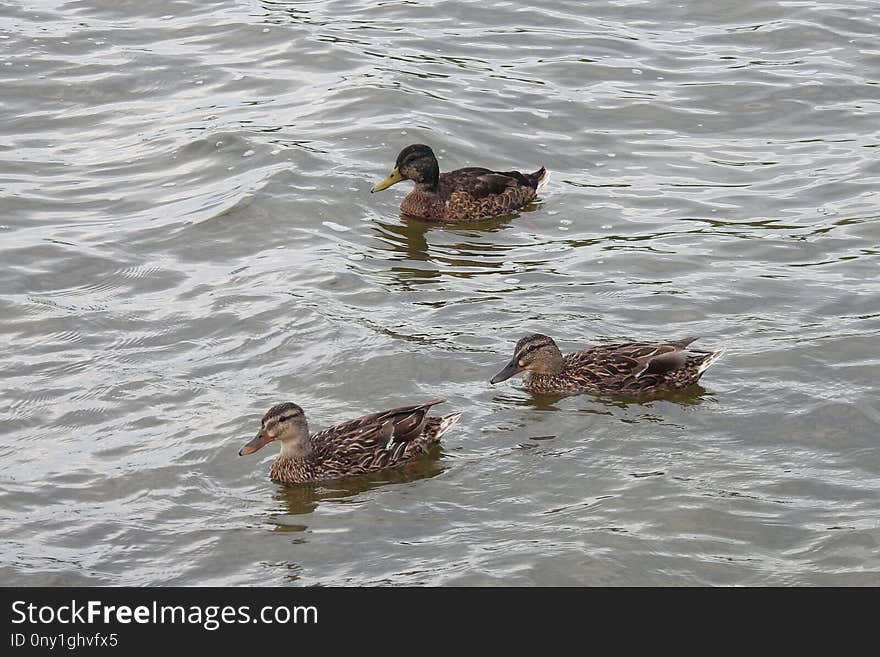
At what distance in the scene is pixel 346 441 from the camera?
11.1 m

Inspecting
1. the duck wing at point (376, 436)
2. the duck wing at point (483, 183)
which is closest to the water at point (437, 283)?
the duck wing at point (376, 436)

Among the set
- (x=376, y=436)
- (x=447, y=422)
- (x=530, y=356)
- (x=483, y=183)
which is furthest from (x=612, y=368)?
(x=483, y=183)

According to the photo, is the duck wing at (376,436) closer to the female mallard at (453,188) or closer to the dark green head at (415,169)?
the female mallard at (453,188)

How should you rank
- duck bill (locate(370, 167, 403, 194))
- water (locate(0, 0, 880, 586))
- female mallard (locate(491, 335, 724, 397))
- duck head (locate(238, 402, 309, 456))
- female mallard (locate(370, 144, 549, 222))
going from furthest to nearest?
duck bill (locate(370, 167, 403, 194)) < female mallard (locate(370, 144, 549, 222)) < female mallard (locate(491, 335, 724, 397)) < duck head (locate(238, 402, 309, 456)) < water (locate(0, 0, 880, 586))

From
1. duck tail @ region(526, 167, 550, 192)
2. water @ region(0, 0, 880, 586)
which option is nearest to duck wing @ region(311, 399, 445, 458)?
water @ region(0, 0, 880, 586)

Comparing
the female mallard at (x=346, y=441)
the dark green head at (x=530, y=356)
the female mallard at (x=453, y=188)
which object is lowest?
the female mallard at (x=346, y=441)

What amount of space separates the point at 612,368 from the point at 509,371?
0.88 m

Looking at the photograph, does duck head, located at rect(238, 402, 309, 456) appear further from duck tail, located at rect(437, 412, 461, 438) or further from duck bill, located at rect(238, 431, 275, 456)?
duck tail, located at rect(437, 412, 461, 438)

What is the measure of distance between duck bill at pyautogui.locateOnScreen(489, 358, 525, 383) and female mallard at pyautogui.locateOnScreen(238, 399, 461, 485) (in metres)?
1.03

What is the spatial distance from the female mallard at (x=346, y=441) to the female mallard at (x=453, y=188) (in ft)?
19.5

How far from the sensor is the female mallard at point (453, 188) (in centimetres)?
1688

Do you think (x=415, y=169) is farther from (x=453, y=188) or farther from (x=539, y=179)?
(x=539, y=179)

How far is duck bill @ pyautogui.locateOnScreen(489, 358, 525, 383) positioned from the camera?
12.2m

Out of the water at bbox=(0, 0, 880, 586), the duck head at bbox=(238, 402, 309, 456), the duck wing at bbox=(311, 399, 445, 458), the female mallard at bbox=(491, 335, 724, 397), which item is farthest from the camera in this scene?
the female mallard at bbox=(491, 335, 724, 397)
